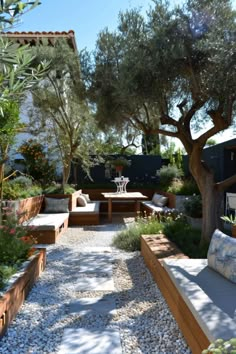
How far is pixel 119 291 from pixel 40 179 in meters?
7.92

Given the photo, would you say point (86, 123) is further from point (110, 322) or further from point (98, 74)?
point (110, 322)

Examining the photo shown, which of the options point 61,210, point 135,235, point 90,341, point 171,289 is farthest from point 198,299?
point 61,210

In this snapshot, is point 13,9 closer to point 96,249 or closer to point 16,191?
point 96,249

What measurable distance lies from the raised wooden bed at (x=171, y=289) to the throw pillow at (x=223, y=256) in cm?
46

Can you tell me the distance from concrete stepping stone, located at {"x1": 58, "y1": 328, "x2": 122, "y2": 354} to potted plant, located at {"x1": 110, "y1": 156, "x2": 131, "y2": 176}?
35.1 feet

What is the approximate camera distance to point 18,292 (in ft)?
10.9

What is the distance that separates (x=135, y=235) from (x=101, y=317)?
3.13 metres

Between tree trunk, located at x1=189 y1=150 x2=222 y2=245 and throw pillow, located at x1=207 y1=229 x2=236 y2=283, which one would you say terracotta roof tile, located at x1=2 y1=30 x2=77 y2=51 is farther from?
throw pillow, located at x1=207 y1=229 x2=236 y2=283

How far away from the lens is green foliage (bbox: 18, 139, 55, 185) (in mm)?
11375

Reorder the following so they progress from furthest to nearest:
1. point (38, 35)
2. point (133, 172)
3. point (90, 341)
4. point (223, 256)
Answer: point (133, 172) → point (38, 35) → point (223, 256) → point (90, 341)

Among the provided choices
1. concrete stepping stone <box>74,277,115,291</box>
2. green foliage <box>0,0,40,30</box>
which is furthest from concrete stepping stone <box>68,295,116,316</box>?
green foliage <box>0,0,40,30</box>

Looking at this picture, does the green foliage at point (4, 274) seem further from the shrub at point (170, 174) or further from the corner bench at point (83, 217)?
the shrub at point (170, 174)

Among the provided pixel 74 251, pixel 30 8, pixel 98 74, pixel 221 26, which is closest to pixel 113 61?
pixel 98 74

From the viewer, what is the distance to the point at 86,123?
10.7 meters
